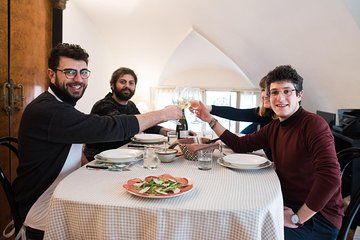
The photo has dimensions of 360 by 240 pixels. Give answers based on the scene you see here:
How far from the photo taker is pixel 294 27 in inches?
124

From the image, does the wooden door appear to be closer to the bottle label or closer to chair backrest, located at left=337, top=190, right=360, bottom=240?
the bottle label

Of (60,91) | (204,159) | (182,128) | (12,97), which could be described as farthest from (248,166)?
(12,97)

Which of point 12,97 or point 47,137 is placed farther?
point 12,97

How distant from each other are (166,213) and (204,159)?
526mm

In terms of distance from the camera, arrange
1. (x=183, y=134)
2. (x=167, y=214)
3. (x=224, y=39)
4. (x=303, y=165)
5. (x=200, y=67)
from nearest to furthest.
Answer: (x=167, y=214) < (x=303, y=165) < (x=183, y=134) < (x=224, y=39) < (x=200, y=67)

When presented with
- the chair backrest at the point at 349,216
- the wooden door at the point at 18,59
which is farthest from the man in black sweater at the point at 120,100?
the chair backrest at the point at 349,216

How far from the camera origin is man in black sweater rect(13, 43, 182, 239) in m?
1.33

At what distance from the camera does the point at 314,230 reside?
4.41 ft

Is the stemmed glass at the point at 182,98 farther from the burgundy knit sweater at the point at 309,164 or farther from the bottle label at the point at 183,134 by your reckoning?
the burgundy knit sweater at the point at 309,164

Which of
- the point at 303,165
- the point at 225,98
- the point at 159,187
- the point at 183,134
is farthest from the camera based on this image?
the point at 225,98

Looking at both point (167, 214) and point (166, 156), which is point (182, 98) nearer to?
point (166, 156)

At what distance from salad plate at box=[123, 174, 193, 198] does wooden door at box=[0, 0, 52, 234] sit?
1442 mm

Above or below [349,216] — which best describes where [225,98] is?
above

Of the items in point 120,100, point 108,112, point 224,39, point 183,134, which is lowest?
point 183,134
